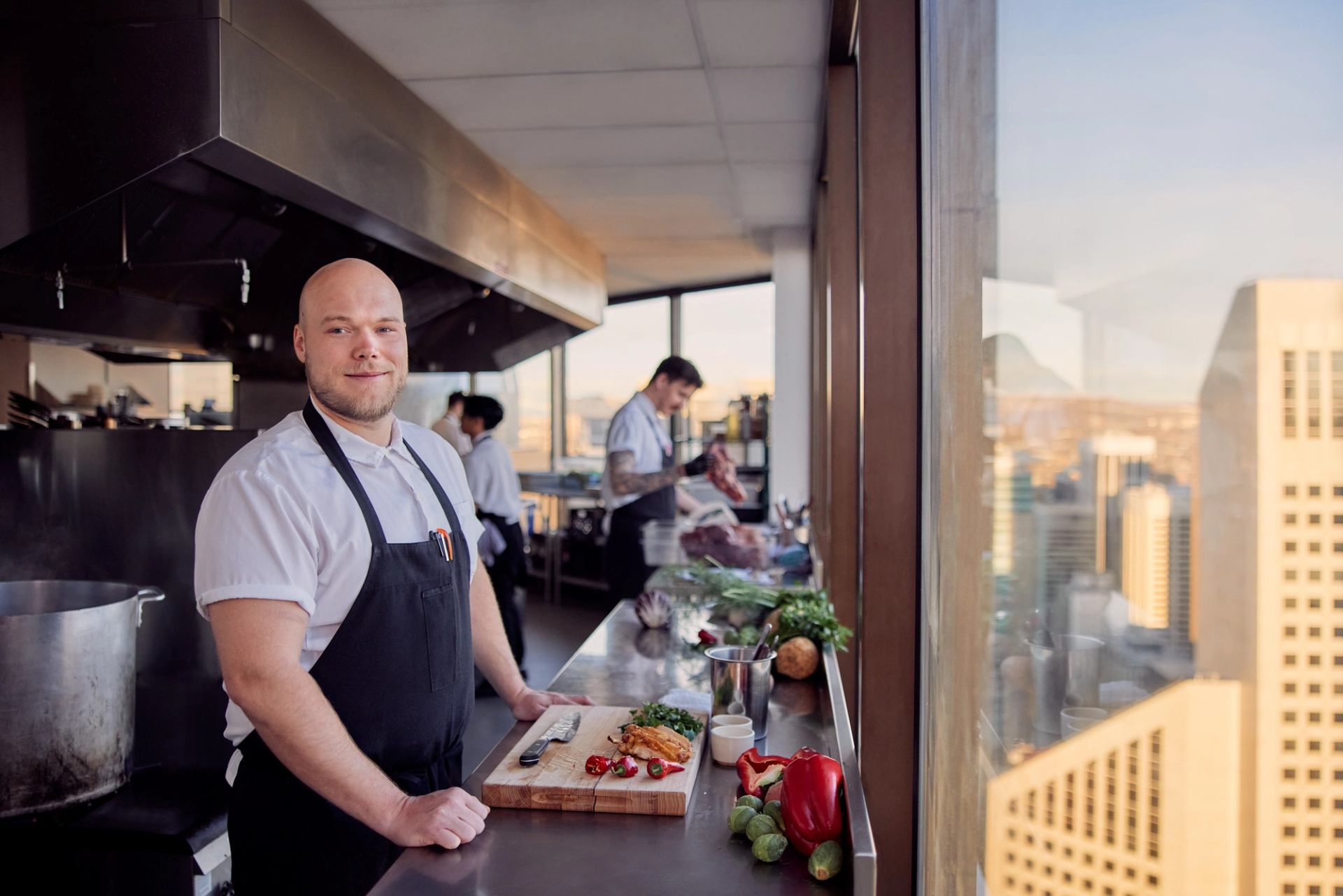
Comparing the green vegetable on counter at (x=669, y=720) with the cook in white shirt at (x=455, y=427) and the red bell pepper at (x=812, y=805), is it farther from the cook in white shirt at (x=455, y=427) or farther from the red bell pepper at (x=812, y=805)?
the cook in white shirt at (x=455, y=427)

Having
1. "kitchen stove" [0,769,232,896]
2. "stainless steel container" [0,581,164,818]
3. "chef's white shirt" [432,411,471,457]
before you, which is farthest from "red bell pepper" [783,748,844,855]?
"chef's white shirt" [432,411,471,457]

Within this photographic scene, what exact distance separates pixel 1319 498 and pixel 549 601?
318 inches

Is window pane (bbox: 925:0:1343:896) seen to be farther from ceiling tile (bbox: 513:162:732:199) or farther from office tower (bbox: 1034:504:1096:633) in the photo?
ceiling tile (bbox: 513:162:732:199)

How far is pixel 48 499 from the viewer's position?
11.1 ft

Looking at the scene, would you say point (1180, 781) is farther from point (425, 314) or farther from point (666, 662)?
point (425, 314)

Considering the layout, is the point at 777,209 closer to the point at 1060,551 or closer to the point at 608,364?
the point at 608,364

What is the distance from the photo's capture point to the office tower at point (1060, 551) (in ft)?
2.41

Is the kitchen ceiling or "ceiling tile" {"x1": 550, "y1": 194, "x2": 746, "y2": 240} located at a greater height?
"ceiling tile" {"x1": 550, "y1": 194, "x2": 746, "y2": 240}

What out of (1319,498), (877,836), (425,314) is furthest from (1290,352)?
(425,314)

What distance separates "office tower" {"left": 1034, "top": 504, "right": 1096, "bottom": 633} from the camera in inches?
28.9

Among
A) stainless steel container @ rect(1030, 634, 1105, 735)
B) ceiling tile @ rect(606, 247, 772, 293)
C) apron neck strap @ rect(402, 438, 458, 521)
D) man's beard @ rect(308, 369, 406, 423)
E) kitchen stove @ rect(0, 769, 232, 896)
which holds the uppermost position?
ceiling tile @ rect(606, 247, 772, 293)

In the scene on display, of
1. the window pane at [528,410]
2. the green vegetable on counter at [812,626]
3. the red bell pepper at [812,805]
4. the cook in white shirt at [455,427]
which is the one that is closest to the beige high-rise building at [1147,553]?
the red bell pepper at [812,805]

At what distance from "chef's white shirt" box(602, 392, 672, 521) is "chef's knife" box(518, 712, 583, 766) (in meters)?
2.73

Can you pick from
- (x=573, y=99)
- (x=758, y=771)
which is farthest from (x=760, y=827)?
(x=573, y=99)
